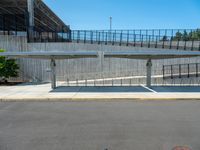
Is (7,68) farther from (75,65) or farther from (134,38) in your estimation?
(134,38)

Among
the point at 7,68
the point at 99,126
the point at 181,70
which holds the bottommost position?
the point at 99,126

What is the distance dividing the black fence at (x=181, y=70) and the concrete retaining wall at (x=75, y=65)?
1.91ft

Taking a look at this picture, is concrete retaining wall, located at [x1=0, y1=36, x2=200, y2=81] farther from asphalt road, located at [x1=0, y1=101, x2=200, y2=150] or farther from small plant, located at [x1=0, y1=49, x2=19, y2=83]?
asphalt road, located at [x1=0, y1=101, x2=200, y2=150]

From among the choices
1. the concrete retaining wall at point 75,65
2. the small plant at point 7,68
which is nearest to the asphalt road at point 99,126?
the small plant at point 7,68

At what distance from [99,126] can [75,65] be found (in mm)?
13317

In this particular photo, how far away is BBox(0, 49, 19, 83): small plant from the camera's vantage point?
637 inches

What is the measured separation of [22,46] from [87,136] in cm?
1570

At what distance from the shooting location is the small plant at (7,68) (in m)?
16.2

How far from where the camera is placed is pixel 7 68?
16.4 meters

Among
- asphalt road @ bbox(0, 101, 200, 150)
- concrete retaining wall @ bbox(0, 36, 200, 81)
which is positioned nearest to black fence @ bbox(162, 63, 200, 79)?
concrete retaining wall @ bbox(0, 36, 200, 81)

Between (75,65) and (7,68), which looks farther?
(75,65)

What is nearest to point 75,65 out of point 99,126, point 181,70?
point 181,70

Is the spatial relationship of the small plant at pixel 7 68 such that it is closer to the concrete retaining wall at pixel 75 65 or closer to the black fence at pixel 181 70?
the concrete retaining wall at pixel 75 65

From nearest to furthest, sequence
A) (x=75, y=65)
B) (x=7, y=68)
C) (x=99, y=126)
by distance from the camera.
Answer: (x=99, y=126) → (x=7, y=68) → (x=75, y=65)
